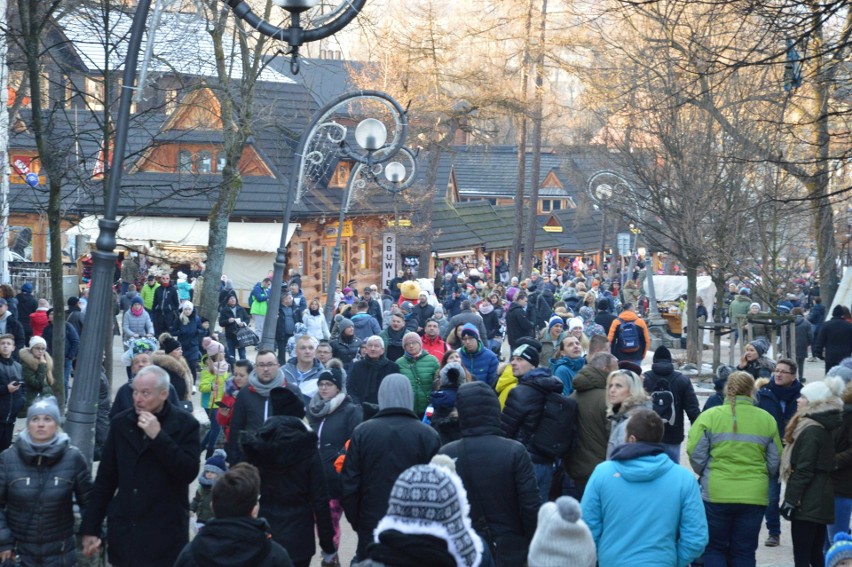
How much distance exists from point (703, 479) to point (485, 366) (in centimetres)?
436

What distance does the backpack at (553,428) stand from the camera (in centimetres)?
872

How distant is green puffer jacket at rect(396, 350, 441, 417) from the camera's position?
11.9 metres

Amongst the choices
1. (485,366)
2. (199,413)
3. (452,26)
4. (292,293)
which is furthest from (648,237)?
(452,26)

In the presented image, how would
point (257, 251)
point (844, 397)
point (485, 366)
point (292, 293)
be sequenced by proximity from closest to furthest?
point (844, 397)
point (485, 366)
point (292, 293)
point (257, 251)

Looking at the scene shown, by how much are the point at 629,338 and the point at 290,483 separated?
975 cm

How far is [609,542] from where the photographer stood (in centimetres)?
623

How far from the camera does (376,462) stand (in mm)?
6902

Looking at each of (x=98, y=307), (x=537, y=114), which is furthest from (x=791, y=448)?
(x=537, y=114)

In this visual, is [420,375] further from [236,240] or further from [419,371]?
[236,240]

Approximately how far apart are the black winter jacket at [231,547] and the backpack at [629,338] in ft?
37.3

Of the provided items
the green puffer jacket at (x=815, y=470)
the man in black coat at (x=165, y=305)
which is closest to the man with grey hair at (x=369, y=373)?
the green puffer jacket at (x=815, y=470)

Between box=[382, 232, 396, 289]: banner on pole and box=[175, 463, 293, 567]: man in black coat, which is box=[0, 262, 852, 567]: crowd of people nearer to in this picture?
box=[175, 463, 293, 567]: man in black coat

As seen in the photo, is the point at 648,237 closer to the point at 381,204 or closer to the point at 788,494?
the point at 788,494

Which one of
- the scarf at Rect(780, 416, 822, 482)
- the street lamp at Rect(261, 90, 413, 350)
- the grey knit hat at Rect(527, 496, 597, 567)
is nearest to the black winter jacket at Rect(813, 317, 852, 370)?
the street lamp at Rect(261, 90, 413, 350)
